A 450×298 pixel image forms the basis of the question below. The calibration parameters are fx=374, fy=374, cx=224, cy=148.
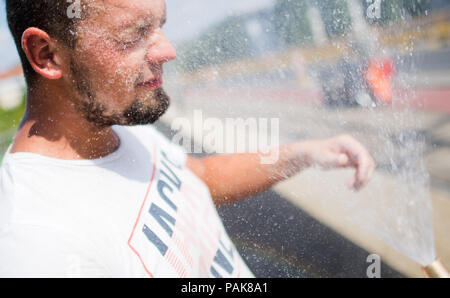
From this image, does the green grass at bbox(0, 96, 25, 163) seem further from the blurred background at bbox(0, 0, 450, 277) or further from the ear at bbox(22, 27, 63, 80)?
the ear at bbox(22, 27, 63, 80)

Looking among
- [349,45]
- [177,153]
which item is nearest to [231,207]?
[177,153]

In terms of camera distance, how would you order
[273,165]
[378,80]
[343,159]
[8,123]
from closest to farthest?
[8,123], [343,159], [273,165], [378,80]

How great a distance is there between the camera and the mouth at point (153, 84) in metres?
1.09

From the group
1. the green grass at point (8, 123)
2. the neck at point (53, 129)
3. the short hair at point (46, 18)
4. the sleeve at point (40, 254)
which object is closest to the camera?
the sleeve at point (40, 254)

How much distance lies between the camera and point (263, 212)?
186 cm

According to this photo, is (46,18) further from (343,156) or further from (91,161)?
(343,156)

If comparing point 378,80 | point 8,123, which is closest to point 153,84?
point 8,123

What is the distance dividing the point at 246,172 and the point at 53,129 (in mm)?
840

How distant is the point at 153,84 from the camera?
43.6 inches

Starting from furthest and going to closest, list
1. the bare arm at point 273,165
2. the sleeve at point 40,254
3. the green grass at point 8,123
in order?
1. the bare arm at point 273,165
2. the green grass at point 8,123
3. the sleeve at point 40,254

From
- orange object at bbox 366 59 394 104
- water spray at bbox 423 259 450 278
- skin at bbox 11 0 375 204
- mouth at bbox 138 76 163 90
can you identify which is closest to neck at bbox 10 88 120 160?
skin at bbox 11 0 375 204

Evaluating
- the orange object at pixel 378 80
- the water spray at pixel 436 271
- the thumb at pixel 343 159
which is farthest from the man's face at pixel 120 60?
the orange object at pixel 378 80

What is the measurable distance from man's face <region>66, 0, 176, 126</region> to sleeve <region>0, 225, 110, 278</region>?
1.30 feet

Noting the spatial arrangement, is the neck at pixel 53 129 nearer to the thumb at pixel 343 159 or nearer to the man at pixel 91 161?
the man at pixel 91 161
